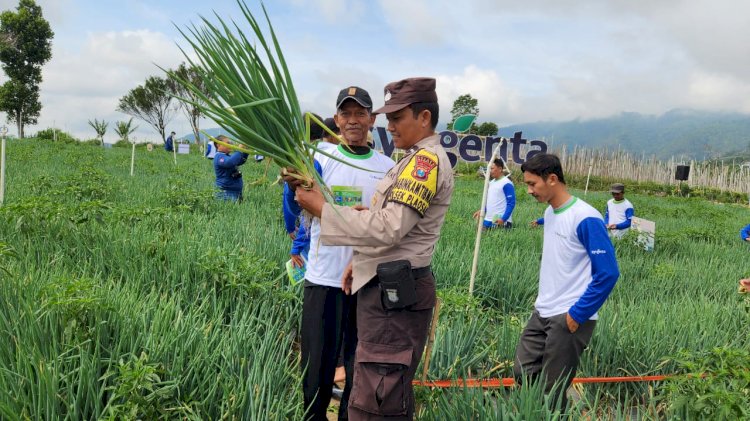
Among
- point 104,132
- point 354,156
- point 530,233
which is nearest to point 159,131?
point 104,132

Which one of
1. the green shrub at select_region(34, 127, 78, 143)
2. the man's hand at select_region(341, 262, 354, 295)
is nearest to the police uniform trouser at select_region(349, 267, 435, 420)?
the man's hand at select_region(341, 262, 354, 295)

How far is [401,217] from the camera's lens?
1.61 m

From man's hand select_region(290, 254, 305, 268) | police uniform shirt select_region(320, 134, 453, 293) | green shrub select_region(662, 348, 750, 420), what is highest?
police uniform shirt select_region(320, 134, 453, 293)

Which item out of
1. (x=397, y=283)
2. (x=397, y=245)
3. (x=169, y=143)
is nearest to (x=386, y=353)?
(x=397, y=283)

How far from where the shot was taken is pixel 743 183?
2720 cm

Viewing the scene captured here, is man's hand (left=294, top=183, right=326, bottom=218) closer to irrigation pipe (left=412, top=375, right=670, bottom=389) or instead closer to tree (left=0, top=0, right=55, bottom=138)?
irrigation pipe (left=412, top=375, right=670, bottom=389)

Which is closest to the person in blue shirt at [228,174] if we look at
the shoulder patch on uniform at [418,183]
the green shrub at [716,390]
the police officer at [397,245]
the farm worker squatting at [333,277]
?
the farm worker squatting at [333,277]

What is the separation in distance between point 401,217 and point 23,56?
3744 cm

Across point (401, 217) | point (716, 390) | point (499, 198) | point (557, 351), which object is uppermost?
point (401, 217)

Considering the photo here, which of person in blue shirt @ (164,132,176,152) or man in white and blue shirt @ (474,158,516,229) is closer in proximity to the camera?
man in white and blue shirt @ (474,158,516,229)

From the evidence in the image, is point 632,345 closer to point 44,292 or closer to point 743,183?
point 44,292

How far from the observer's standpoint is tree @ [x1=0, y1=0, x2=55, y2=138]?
29203 millimetres

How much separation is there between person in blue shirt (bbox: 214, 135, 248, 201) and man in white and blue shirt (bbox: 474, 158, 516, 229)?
10.7 feet

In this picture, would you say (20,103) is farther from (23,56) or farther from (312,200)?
(312,200)
